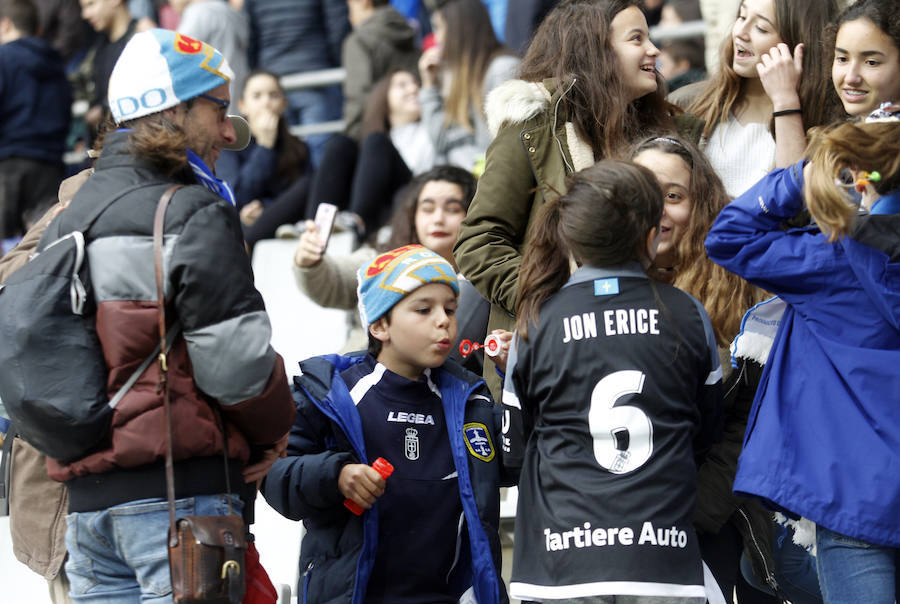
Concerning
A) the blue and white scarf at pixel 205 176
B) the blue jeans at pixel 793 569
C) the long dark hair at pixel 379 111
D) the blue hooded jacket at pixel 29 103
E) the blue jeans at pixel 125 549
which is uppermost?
the blue hooded jacket at pixel 29 103

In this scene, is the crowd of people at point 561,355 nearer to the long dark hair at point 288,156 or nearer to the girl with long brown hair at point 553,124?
the girl with long brown hair at point 553,124

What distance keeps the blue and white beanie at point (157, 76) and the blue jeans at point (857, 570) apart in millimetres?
2052

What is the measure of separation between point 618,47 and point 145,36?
1.56 metres

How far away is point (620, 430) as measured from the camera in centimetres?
315

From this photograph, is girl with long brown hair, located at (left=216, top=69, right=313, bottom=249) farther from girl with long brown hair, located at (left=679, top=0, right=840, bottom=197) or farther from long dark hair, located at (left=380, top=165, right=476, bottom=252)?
girl with long brown hair, located at (left=679, top=0, right=840, bottom=197)

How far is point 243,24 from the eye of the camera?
1036cm

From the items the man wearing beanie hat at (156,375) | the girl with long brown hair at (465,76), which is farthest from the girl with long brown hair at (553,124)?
the girl with long brown hair at (465,76)

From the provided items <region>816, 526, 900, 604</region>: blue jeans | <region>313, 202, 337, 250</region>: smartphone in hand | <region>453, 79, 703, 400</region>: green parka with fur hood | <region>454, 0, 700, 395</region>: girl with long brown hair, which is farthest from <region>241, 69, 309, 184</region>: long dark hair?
<region>816, 526, 900, 604</region>: blue jeans

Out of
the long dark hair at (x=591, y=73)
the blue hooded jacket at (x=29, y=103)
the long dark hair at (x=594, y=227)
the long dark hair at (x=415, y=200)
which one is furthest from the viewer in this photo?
the blue hooded jacket at (x=29, y=103)

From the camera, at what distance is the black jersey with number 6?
309cm

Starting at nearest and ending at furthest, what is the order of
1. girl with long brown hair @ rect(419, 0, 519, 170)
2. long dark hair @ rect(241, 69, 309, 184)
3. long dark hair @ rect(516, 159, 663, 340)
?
1. long dark hair @ rect(516, 159, 663, 340)
2. girl with long brown hair @ rect(419, 0, 519, 170)
3. long dark hair @ rect(241, 69, 309, 184)

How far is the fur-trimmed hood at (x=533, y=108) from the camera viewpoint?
3963 mm

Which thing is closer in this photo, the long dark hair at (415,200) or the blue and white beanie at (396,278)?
the blue and white beanie at (396,278)

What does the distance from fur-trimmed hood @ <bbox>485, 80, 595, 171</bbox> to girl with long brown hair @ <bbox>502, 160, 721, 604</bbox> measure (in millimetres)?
577
